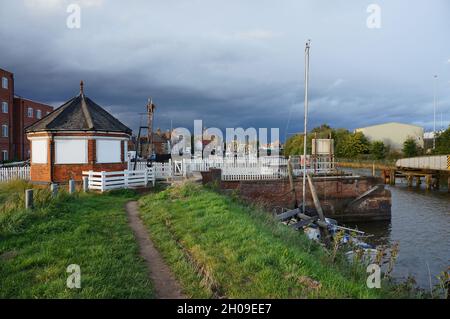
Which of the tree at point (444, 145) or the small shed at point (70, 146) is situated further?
the tree at point (444, 145)

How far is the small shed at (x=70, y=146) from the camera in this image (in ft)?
62.2

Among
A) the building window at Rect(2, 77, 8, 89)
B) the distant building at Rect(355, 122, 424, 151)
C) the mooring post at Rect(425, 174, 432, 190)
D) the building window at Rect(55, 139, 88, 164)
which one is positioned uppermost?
the building window at Rect(2, 77, 8, 89)

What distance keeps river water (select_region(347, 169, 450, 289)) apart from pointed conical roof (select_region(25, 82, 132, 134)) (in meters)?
16.7

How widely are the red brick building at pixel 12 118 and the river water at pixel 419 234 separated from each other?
41526 mm

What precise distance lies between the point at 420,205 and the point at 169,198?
2329cm

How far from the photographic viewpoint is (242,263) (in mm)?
6055

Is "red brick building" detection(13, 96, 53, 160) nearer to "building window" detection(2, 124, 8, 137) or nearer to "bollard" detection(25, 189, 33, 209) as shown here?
"building window" detection(2, 124, 8, 137)

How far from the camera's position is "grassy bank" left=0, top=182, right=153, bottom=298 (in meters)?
5.10

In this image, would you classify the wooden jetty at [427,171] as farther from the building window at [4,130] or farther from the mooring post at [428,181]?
the building window at [4,130]

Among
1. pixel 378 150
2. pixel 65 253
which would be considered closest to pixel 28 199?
pixel 65 253

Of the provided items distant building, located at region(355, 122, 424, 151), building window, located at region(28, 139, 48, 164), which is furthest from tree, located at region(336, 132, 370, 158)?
building window, located at region(28, 139, 48, 164)

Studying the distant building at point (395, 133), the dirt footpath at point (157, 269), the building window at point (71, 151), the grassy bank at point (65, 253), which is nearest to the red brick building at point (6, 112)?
the building window at point (71, 151)

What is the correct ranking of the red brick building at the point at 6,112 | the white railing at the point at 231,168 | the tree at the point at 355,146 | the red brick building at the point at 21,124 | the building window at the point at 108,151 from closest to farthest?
1. the building window at the point at 108,151
2. the white railing at the point at 231,168
3. the red brick building at the point at 6,112
4. the red brick building at the point at 21,124
5. the tree at the point at 355,146
